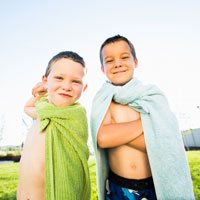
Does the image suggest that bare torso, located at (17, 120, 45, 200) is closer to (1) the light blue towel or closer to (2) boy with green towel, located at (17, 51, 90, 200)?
(2) boy with green towel, located at (17, 51, 90, 200)

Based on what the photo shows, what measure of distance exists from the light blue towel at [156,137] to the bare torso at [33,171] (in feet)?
1.48

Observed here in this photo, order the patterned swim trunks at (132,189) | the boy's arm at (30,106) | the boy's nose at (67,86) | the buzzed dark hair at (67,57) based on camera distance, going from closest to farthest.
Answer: the patterned swim trunks at (132,189), the boy's nose at (67,86), the buzzed dark hair at (67,57), the boy's arm at (30,106)

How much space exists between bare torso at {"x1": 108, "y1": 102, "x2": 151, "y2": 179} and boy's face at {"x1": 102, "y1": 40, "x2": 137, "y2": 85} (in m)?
0.35

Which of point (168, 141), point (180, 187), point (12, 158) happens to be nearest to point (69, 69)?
point (168, 141)

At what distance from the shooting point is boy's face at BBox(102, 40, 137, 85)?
1517mm

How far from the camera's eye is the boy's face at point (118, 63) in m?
1.52

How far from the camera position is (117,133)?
1142 mm

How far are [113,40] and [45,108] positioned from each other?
1.01m

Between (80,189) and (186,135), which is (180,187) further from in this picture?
(186,135)

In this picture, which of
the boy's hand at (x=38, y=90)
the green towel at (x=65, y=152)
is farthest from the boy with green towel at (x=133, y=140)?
the boy's hand at (x=38, y=90)

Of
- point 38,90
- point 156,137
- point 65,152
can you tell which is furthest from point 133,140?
point 38,90

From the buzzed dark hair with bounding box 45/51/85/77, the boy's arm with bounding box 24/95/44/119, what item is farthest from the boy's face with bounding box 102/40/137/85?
the boy's arm with bounding box 24/95/44/119

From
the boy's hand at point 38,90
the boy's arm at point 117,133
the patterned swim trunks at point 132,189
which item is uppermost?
the boy's hand at point 38,90

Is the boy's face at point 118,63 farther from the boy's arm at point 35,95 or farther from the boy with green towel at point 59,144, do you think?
the boy's arm at point 35,95
